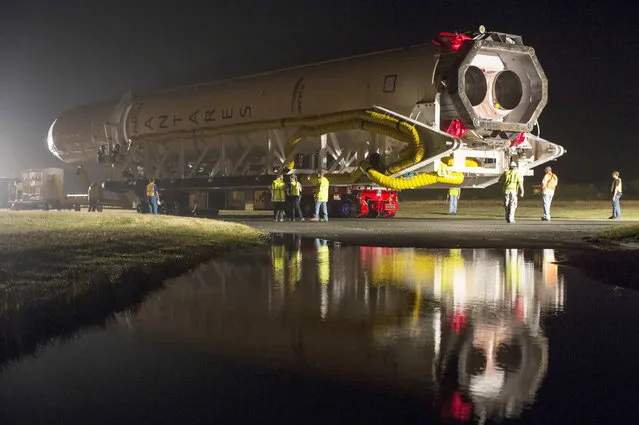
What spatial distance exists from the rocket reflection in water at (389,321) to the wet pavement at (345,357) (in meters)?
0.02

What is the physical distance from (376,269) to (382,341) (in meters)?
5.41

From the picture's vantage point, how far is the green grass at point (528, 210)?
105 feet

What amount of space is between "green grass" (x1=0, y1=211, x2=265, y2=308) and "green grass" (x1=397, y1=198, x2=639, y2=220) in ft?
48.8

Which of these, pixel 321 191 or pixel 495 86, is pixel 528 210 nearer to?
pixel 321 191

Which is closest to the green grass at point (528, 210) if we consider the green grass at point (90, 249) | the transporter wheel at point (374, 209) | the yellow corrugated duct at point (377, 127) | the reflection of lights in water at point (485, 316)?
the transporter wheel at point (374, 209)

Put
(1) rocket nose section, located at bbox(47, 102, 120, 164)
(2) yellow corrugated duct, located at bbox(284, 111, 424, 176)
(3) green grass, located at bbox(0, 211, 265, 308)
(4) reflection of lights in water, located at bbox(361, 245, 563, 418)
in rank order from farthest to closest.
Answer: (1) rocket nose section, located at bbox(47, 102, 120, 164), (2) yellow corrugated duct, located at bbox(284, 111, 424, 176), (3) green grass, located at bbox(0, 211, 265, 308), (4) reflection of lights in water, located at bbox(361, 245, 563, 418)

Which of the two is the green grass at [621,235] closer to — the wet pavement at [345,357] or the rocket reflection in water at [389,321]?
the rocket reflection in water at [389,321]

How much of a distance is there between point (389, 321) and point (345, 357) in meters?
1.60

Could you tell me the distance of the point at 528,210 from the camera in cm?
3728

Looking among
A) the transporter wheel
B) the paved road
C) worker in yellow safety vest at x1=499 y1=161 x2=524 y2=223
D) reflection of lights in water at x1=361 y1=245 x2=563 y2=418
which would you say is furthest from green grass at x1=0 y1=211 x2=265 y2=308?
worker in yellow safety vest at x1=499 y1=161 x2=524 y2=223

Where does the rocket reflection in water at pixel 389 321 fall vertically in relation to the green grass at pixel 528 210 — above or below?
below

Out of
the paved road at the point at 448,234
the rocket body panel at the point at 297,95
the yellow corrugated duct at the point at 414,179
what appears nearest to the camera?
the paved road at the point at 448,234

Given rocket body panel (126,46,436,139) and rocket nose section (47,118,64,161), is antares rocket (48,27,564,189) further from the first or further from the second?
rocket nose section (47,118,64,161)

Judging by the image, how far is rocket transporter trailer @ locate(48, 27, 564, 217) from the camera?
70.1ft
